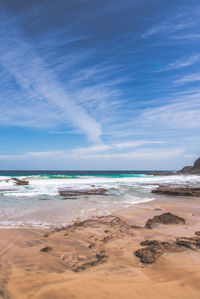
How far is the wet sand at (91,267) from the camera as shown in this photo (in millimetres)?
2570

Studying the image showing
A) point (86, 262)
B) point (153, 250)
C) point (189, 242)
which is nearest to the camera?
point (86, 262)

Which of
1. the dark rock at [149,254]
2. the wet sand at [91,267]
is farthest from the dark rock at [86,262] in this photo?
the dark rock at [149,254]

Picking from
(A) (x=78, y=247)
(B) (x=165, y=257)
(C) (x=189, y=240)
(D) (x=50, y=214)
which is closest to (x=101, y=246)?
(A) (x=78, y=247)

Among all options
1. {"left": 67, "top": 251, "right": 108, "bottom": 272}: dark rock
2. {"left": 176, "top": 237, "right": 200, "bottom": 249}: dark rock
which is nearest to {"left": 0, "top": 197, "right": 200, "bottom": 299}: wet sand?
{"left": 67, "top": 251, "right": 108, "bottom": 272}: dark rock

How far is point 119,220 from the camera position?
6.65m

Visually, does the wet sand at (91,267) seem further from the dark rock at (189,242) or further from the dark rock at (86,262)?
the dark rock at (189,242)

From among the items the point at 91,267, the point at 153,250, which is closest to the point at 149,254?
the point at 153,250

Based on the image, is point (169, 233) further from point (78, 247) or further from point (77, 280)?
point (77, 280)

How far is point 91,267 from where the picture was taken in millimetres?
3289

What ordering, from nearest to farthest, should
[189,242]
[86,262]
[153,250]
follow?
[86,262] → [153,250] → [189,242]

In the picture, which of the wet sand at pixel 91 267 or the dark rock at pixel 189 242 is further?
the dark rock at pixel 189 242

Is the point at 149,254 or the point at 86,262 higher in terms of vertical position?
the point at 149,254

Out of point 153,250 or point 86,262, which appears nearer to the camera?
point 86,262

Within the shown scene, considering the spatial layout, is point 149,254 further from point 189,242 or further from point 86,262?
point 189,242
